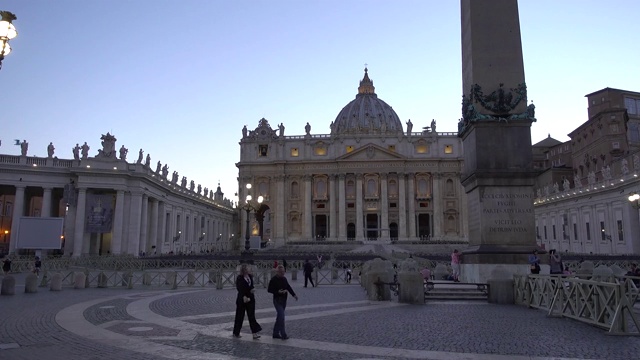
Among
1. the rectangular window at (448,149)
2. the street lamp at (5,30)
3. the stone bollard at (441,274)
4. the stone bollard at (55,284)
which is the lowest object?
the stone bollard at (55,284)

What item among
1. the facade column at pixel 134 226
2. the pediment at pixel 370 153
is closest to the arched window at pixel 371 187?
the pediment at pixel 370 153

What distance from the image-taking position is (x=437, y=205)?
293 ft

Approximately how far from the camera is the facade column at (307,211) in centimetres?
8994

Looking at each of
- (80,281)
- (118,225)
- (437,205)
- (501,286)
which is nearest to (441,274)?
(501,286)

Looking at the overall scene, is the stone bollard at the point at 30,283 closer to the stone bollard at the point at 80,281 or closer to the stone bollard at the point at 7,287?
the stone bollard at the point at 7,287

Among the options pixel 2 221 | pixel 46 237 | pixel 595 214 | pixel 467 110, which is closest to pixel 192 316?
pixel 467 110

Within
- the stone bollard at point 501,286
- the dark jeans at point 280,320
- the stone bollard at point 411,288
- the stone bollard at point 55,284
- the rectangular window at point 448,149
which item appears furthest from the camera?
the rectangular window at point 448,149

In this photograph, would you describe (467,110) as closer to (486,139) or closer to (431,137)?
(486,139)

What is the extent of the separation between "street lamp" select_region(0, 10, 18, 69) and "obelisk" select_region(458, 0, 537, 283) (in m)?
13.2

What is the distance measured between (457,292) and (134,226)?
1604 inches

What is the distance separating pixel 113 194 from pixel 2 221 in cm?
2766

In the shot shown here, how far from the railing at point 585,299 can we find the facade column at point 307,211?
76002 millimetres

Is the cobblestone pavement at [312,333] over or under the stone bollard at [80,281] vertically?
under

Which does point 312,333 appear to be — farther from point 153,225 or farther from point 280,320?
point 153,225
